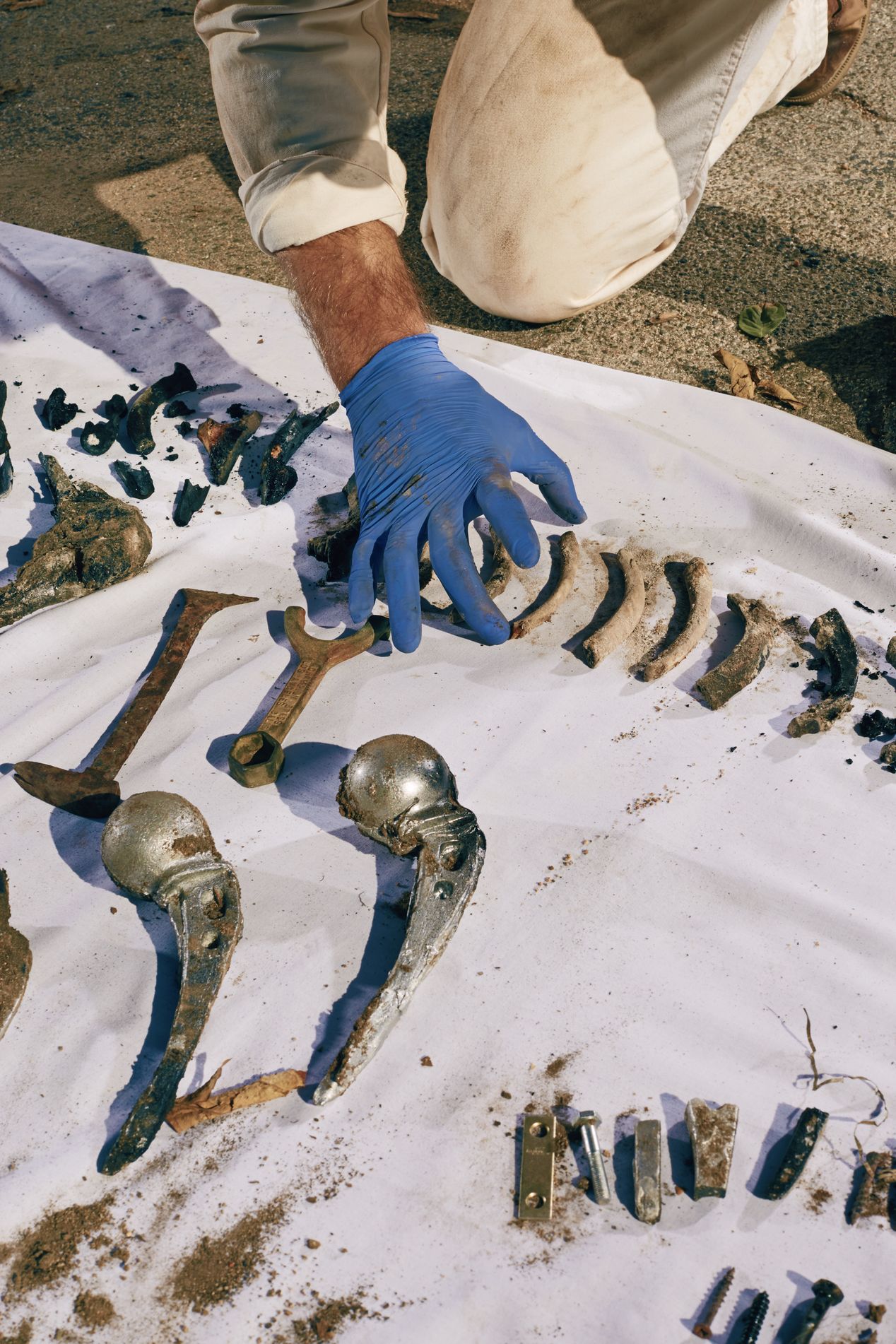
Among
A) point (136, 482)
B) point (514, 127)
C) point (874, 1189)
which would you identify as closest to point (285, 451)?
point (136, 482)

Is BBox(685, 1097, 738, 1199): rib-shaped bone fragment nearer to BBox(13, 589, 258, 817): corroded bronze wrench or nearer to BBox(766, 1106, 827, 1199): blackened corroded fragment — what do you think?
BBox(766, 1106, 827, 1199): blackened corroded fragment

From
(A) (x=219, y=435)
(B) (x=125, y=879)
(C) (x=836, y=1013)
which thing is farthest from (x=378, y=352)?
(C) (x=836, y=1013)

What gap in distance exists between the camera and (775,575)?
8.64ft

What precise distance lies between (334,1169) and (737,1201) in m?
0.66

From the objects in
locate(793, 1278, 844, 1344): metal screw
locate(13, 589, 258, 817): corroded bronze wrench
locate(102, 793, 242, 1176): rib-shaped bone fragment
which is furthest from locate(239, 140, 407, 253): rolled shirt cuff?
locate(793, 1278, 844, 1344): metal screw

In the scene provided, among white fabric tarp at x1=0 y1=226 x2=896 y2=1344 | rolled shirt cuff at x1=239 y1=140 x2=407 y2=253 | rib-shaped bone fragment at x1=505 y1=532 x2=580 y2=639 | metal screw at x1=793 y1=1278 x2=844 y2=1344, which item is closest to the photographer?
metal screw at x1=793 y1=1278 x2=844 y2=1344

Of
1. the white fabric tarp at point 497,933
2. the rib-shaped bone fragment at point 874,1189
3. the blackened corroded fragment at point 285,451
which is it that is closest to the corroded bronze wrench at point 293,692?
the white fabric tarp at point 497,933

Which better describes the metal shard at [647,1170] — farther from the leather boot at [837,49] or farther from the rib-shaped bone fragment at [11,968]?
the leather boot at [837,49]

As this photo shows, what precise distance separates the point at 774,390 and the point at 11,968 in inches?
106

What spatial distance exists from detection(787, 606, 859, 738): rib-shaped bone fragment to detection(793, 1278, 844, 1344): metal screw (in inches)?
43.0

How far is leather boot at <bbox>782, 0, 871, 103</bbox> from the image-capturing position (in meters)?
4.12

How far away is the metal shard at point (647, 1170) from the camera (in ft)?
5.30

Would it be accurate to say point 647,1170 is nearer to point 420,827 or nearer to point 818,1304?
point 818,1304

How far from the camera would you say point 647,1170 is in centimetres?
165
